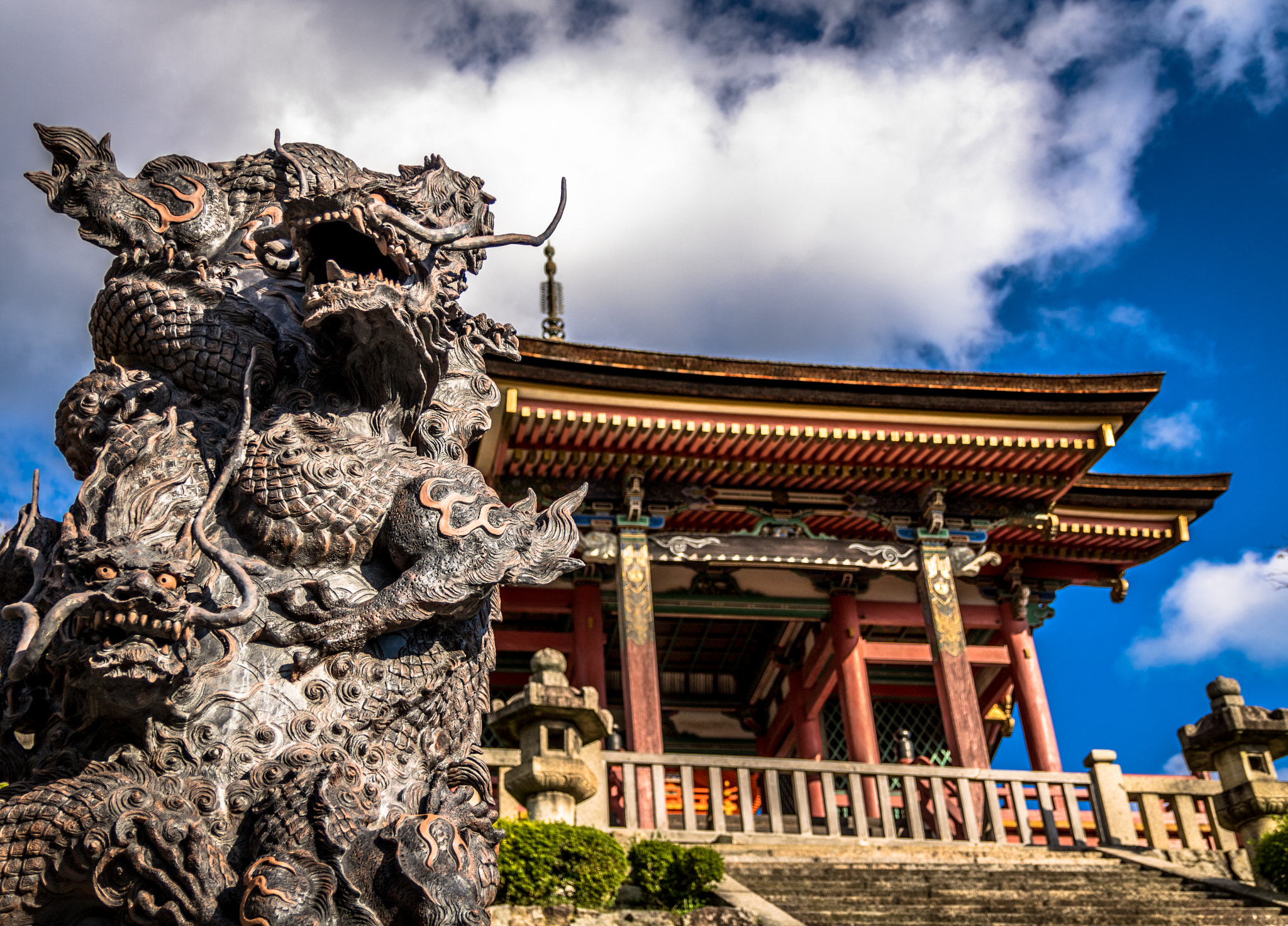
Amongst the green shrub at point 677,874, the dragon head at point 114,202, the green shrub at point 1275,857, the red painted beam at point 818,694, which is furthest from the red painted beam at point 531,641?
the dragon head at point 114,202

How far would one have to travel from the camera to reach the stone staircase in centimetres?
839

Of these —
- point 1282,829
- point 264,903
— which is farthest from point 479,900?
point 1282,829

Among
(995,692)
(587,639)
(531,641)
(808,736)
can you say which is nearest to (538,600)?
(531,641)

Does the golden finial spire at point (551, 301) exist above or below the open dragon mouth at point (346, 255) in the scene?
above

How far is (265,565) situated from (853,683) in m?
12.9

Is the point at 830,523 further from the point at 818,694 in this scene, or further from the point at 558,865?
the point at 558,865

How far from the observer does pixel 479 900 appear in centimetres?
250

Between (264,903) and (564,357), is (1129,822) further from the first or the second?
(264,903)

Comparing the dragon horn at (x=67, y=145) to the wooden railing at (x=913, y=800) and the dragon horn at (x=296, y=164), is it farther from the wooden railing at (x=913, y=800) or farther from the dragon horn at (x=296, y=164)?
the wooden railing at (x=913, y=800)

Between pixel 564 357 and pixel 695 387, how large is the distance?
4.94ft

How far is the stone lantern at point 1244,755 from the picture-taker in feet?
35.2

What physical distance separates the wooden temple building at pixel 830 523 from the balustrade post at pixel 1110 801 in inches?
44.6

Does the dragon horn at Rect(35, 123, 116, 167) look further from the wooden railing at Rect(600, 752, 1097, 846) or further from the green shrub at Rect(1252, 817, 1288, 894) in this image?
the green shrub at Rect(1252, 817, 1288, 894)

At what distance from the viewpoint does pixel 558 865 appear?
7.54m
